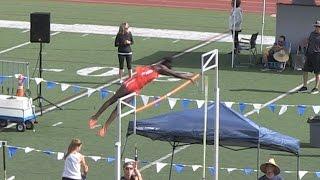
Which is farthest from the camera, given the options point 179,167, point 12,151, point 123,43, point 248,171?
point 123,43

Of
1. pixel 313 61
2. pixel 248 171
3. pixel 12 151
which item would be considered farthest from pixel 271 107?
pixel 12 151

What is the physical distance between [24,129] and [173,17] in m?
18.1

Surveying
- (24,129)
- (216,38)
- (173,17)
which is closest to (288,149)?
(24,129)

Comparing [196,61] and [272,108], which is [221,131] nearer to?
[272,108]

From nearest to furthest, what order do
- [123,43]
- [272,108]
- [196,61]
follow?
[272,108] < [123,43] < [196,61]

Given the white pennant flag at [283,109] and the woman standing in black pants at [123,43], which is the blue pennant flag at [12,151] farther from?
the woman standing in black pants at [123,43]

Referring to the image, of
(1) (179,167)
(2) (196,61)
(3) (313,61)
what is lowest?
(2) (196,61)

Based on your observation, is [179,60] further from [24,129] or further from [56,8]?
[56,8]

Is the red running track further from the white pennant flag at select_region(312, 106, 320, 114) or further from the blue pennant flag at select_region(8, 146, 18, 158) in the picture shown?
the blue pennant flag at select_region(8, 146, 18, 158)

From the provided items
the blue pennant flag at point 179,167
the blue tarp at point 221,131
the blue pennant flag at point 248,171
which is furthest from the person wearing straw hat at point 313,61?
the blue tarp at point 221,131

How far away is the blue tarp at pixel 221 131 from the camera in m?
14.1

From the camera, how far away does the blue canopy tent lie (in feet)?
46.3

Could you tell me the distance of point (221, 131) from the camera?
46.6ft

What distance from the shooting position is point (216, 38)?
3148 centimetres
